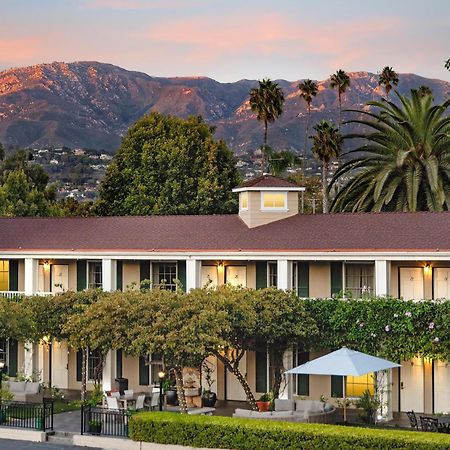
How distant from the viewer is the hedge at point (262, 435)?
3175 cm

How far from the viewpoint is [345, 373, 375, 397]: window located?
1748 inches

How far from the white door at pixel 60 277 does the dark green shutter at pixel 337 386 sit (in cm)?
1358

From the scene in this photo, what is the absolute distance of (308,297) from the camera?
45812 millimetres

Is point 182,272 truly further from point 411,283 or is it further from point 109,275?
point 411,283

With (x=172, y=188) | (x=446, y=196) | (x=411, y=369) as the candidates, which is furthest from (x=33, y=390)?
(x=172, y=188)

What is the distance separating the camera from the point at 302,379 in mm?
45562

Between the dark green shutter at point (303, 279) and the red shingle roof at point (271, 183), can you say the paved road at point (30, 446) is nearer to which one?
the dark green shutter at point (303, 279)

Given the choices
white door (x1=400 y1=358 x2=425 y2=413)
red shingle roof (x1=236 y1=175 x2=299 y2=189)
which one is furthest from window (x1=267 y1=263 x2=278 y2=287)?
white door (x1=400 y1=358 x2=425 y2=413)

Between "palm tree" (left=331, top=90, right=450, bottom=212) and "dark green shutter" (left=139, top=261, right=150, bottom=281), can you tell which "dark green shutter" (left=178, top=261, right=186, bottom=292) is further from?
"palm tree" (left=331, top=90, right=450, bottom=212)

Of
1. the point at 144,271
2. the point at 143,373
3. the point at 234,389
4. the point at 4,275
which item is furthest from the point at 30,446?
the point at 4,275

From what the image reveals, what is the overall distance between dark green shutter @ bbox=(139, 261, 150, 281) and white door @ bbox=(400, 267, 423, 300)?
38.0ft

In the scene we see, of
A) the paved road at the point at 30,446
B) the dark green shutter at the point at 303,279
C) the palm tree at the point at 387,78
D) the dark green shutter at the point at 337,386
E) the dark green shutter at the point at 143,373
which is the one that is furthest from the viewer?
the palm tree at the point at 387,78

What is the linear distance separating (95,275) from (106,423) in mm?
13438

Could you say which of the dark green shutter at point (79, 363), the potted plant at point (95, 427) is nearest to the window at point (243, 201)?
the dark green shutter at point (79, 363)
